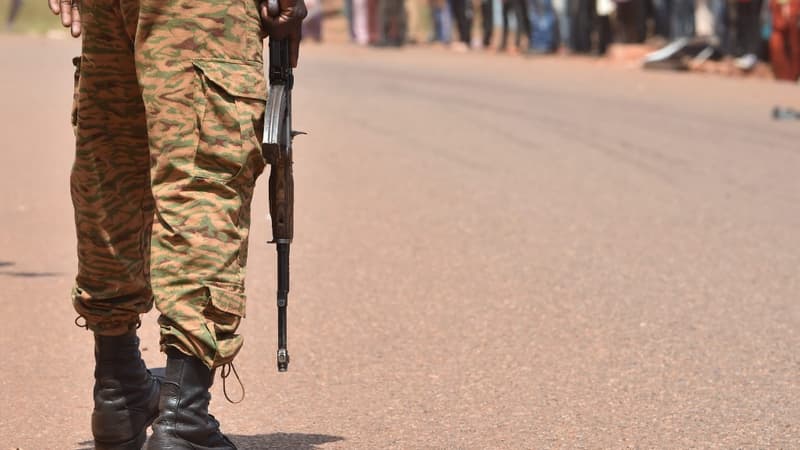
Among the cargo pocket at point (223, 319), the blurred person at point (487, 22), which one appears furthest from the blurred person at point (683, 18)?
the cargo pocket at point (223, 319)

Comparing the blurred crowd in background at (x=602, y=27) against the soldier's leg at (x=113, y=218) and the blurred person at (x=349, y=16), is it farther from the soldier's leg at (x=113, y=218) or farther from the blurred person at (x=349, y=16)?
the soldier's leg at (x=113, y=218)

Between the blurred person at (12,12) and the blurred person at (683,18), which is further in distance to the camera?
the blurred person at (12,12)

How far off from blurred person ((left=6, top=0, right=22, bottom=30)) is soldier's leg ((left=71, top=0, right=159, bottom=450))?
1168 inches

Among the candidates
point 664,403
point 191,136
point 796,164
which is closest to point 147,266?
point 191,136

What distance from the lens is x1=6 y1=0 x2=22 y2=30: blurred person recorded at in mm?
32750

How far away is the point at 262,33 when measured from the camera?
3215mm

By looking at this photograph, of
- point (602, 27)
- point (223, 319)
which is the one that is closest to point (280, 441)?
point (223, 319)

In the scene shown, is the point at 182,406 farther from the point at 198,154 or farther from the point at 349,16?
the point at 349,16

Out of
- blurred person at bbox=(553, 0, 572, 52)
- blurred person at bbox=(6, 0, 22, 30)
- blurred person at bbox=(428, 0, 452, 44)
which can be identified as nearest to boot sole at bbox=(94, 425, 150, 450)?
blurred person at bbox=(553, 0, 572, 52)

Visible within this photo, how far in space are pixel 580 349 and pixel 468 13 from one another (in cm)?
1982

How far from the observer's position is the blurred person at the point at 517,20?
73.6 ft

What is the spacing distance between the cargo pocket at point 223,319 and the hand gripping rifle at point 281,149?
0.20 m

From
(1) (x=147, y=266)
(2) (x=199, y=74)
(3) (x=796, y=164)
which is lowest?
(3) (x=796, y=164)

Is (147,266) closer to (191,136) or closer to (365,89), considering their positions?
(191,136)
